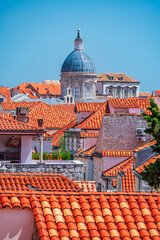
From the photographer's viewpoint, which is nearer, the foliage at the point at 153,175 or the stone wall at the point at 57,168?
the foliage at the point at 153,175

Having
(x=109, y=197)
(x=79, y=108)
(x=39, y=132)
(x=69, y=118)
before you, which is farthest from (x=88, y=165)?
(x=69, y=118)

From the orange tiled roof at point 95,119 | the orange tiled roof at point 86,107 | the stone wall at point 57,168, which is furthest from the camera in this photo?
the orange tiled roof at point 86,107

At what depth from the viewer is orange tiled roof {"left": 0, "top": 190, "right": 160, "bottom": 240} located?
10.8 metres

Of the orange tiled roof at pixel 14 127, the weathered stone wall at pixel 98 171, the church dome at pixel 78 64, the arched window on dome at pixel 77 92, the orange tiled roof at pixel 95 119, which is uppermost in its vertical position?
the church dome at pixel 78 64

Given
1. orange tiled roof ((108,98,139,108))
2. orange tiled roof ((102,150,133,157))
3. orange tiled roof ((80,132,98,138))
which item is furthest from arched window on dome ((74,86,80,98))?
orange tiled roof ((102,150,133,157))

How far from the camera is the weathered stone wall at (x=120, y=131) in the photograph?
38.0 m

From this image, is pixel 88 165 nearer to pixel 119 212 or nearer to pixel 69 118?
pixel 119 212

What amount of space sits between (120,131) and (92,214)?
87.3ft

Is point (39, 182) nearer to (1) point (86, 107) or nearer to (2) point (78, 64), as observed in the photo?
(1) point (86, 107)

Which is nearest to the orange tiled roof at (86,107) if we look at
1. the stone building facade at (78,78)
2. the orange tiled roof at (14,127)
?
the orange tiled roof at (14,127)

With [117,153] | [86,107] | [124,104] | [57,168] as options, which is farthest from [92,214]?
[86,107]

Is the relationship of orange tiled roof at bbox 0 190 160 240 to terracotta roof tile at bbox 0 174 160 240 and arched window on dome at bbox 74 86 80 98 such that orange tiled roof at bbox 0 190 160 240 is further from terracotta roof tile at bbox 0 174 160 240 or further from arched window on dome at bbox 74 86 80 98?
arched window on dome at bbox 74 86 80 98

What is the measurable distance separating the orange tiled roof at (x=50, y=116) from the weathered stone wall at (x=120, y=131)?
116ft

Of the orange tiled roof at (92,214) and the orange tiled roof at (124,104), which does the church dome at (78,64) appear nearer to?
the orange tiled roof at (124,104)
